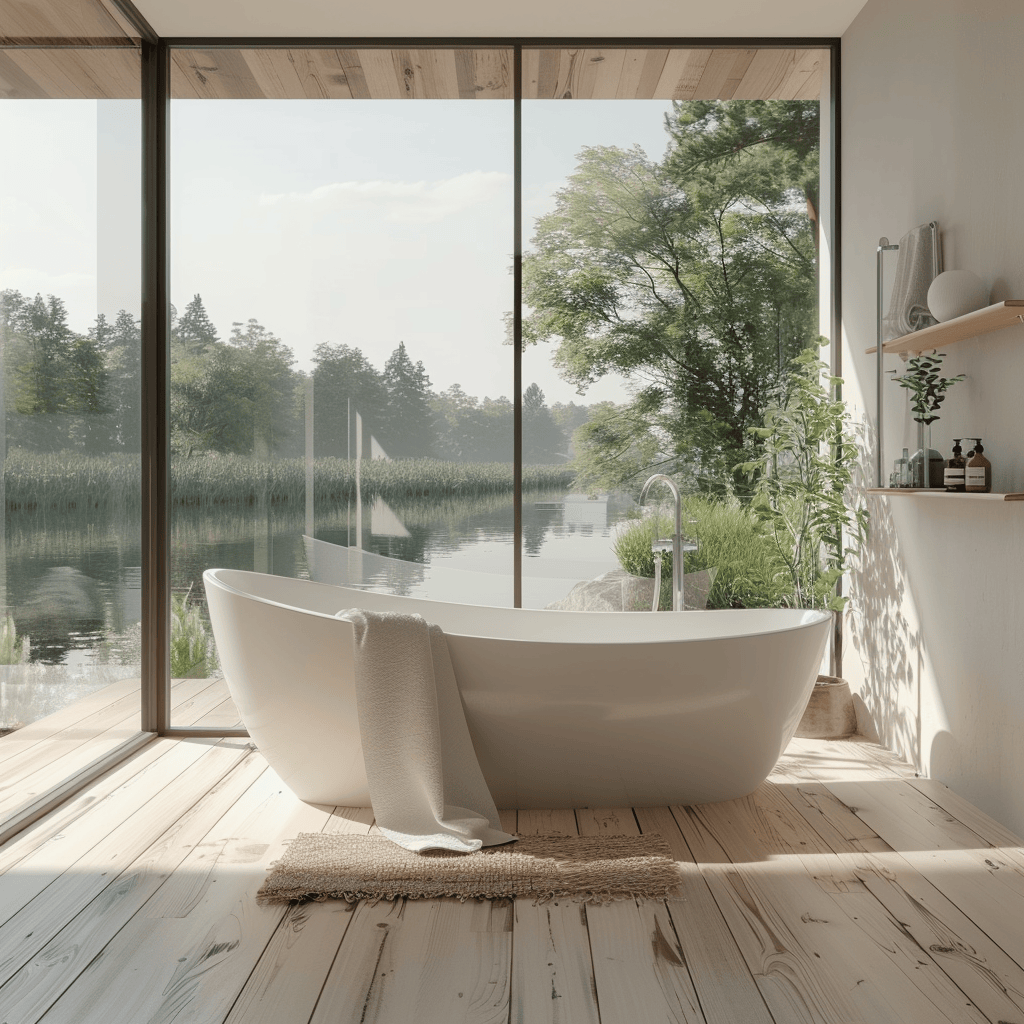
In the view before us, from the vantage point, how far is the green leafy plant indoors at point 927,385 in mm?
2857

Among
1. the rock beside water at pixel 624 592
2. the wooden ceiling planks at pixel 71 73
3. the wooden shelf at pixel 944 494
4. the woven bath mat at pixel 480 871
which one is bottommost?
the woven bath mat at pixel 480 871

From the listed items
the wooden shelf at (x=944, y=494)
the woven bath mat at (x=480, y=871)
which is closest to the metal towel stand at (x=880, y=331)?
the wooden shelf at (x=944, y=494)

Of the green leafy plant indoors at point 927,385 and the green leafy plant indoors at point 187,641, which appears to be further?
the green leafy plant indoors at point 187,641

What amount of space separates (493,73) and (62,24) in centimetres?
158

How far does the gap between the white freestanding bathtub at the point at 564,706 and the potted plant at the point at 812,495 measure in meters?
0.82

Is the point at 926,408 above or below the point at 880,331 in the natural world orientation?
below

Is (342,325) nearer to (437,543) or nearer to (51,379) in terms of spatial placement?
(437,543)

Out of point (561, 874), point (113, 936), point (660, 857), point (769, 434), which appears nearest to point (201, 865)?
point (113, 936)

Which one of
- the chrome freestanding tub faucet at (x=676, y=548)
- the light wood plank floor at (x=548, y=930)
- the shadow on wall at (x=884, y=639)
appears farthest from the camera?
the chrome freestanding tub faucet at (x=676, y=548)

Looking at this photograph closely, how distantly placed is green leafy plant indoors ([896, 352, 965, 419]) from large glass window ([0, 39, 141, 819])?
2.63 m

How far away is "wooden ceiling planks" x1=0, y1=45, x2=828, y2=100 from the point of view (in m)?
3.71

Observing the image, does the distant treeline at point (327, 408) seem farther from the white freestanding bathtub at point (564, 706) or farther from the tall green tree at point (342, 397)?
the white freestanding bathtub at point (564, 706)

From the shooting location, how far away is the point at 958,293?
2.66 metres

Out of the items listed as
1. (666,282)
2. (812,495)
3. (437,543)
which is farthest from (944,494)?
(437,543)
